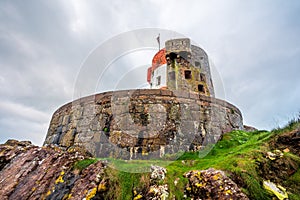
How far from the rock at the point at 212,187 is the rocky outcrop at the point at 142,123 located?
2645mm

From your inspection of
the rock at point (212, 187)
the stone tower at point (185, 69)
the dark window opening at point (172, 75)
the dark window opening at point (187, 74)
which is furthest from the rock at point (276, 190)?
the dark window opening at point (187, 74)

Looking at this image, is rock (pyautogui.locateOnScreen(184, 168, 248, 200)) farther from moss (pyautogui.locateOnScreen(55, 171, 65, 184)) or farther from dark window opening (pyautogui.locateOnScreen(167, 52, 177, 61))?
dark window opening (pyautogui.locateOnScreen(167, 52, 177, 61))

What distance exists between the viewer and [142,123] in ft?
21.6

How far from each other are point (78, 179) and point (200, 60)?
1397cm

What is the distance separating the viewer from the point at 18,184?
163 inches

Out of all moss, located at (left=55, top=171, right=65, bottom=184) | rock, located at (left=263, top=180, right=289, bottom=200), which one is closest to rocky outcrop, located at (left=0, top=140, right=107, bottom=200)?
moss, located at (left=55, top=171, right=65, bottom=184)

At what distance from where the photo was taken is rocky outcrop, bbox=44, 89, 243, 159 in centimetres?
630

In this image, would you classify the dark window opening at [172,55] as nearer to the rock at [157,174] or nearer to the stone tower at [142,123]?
the stone tower at [142,123]

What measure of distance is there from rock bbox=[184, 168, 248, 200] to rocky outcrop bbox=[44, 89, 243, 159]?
2.65 metres

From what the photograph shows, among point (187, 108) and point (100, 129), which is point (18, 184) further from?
point (187, 108)

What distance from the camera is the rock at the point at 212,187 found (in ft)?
9.95

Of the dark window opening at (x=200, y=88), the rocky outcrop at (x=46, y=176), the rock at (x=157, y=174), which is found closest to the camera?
the rock at (x=157, y=174)

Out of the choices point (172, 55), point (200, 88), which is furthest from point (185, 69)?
point (200, 88)

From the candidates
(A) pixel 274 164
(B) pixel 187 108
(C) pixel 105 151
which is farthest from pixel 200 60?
(A) pixel 274 164
